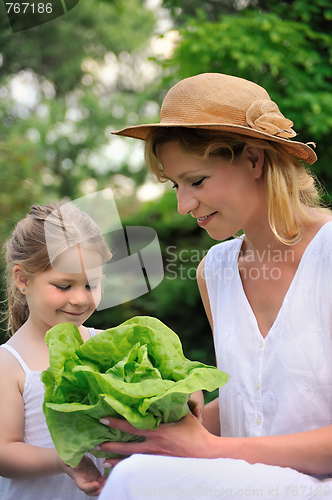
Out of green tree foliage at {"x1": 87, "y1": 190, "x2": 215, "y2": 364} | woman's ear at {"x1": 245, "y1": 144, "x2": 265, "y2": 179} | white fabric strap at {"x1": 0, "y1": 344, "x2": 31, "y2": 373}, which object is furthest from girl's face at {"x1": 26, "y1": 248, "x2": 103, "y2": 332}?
green tree foliage at {"x1": 87, "y1": 190, "x2": 215, "y2": 364}

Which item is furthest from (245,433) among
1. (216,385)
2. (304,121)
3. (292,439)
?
(304,121)

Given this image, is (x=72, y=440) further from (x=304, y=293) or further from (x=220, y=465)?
(x=304, y=293)

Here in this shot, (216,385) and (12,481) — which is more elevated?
(216,385)

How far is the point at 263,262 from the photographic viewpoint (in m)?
2.05

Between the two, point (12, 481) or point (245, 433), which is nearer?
point (12, 481)

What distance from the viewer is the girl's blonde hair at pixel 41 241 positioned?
1.88 meters

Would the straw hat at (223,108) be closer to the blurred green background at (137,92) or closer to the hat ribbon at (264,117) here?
the hat ribbon at (264,117)

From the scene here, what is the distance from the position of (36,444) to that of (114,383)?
2.28ft

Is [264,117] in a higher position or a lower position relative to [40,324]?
higher

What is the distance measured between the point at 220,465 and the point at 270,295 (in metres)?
0.78

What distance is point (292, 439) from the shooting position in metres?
1.55

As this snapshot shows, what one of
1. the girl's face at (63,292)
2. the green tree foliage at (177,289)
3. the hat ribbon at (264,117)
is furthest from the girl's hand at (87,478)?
the green tree foliage at (177,289)

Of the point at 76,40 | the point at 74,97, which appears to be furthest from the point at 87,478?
the point at 76,40

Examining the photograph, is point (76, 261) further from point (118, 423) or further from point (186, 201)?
point (118, 423)
